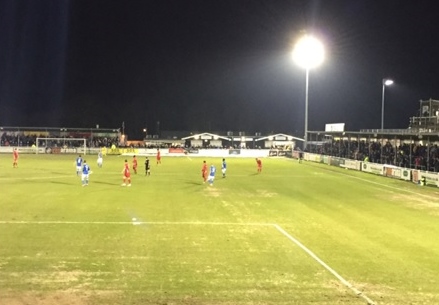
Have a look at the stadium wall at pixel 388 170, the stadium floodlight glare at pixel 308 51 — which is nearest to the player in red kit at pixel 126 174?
the stadium wall at pixel 388 170

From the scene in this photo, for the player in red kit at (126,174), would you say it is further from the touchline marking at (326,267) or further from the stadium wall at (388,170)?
the stadium wall at (388,170)

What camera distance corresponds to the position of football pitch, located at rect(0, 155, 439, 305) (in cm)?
1066

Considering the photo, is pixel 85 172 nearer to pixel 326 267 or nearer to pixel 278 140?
pixel 326 267

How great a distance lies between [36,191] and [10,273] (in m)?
17.9

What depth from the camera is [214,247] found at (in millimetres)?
15133

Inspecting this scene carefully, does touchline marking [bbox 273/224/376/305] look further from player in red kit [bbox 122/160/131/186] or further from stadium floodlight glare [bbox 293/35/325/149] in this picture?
stadium floodlight glare [bbox 293/35/325/149]

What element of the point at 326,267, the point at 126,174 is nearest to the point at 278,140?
the point at 126,174

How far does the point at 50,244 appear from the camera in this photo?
591 inches

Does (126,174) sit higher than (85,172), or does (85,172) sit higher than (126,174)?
(85,172)

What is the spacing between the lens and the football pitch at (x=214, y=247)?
10.7 m

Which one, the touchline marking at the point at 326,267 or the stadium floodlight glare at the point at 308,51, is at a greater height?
the stadium floodlight glare at the point at 308,51

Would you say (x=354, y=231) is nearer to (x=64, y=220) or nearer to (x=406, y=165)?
(x=64, y=220)

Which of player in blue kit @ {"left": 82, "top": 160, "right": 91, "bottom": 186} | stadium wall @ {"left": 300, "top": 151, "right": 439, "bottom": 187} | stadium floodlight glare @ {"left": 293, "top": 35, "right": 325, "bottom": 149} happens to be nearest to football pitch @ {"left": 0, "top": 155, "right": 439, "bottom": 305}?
player in blue kit @ {"left": 82, "top": 160, "right": 91, "bottom": 186}

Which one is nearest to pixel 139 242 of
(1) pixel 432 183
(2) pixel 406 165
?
(1) pixel 432 183
